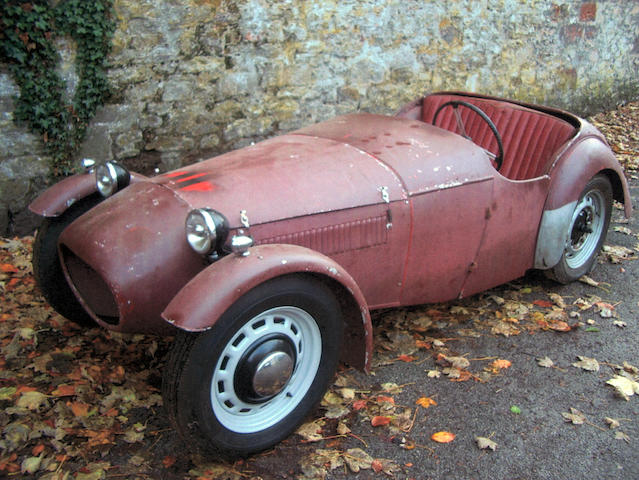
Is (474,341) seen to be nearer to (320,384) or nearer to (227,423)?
(320,384)

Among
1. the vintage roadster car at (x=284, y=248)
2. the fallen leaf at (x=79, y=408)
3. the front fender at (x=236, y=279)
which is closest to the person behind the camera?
the front fender at (x=236, y=279)

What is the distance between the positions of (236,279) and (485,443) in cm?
140

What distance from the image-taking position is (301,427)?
8.82 ft

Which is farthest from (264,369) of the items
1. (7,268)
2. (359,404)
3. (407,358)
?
(7,268)

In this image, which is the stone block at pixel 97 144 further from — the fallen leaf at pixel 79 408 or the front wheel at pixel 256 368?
the front wheel at pixel 256 368

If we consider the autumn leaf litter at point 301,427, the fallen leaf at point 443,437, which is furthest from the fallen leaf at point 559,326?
the fallen leaf at point 443,437

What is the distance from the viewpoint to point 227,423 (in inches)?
94.3

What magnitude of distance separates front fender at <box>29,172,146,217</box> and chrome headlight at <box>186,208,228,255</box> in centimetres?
88

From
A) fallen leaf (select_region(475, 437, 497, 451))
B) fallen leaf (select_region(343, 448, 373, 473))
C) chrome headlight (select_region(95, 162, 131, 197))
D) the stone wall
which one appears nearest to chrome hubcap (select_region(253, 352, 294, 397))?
fallen leaf (select_region(343, 448, 373, 473))

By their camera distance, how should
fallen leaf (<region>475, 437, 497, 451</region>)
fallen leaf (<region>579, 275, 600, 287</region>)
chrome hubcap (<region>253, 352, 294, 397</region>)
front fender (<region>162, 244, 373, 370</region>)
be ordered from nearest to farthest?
front fender (<region>162, 244, 373, 370</region>) < chrome hubcap (<region>253, 352, 294, 397</region>) < fallen leaf (<region>475, 437, 497, 451</region>) < fallen leaf (<region>579, 275, 600, 287</region>)

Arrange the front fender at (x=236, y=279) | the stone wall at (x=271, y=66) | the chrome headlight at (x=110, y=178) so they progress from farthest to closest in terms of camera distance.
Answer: the stone wall at (x=271, y=66) → the chrome headlight at (x=110, y=178) → the front fender at (x=236, y=279)

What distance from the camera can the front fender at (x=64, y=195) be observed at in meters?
2.99

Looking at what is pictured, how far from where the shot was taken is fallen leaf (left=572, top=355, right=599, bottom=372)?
3.21m

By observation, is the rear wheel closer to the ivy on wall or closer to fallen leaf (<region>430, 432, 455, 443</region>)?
fallen leaf (<region>430, 432, 455, 443</region>)
